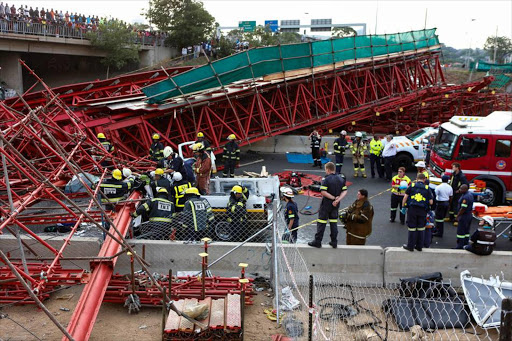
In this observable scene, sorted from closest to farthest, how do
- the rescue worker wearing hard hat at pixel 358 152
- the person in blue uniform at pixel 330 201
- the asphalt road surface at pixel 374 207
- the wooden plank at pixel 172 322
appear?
the wooden plank at pixel 172 322 → the person in blue uniform at pixel 330 201 → the asphalt road surface at pixel 374 207 → the rescue worker wearing hard hat at pixel 358 152

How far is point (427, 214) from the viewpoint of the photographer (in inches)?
362

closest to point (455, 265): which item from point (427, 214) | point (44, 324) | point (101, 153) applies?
point (427, 214)

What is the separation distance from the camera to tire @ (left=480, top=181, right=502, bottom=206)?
479 inches

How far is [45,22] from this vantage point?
96.5ft

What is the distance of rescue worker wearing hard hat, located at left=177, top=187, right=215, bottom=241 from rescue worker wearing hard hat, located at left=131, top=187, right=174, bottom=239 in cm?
25

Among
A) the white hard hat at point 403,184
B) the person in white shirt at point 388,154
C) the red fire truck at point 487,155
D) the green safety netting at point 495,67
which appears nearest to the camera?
the white hard hat at point 403,184

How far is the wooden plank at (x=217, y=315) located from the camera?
637 centimetres

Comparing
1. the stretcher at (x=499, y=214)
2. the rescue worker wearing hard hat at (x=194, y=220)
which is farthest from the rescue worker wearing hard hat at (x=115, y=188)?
the stretcher at (x=499, y=214)

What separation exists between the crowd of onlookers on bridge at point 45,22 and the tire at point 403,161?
22721mm

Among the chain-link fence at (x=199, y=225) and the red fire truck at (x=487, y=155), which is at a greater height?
the red fire truck at (x=487, y=155)

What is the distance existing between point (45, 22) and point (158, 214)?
2562 cm

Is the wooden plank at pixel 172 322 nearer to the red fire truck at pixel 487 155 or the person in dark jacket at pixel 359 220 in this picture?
the person in dark jacket at pixel 359 220

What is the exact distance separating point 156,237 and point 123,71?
3389 cm

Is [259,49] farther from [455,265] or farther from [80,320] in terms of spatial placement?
[80,320]
